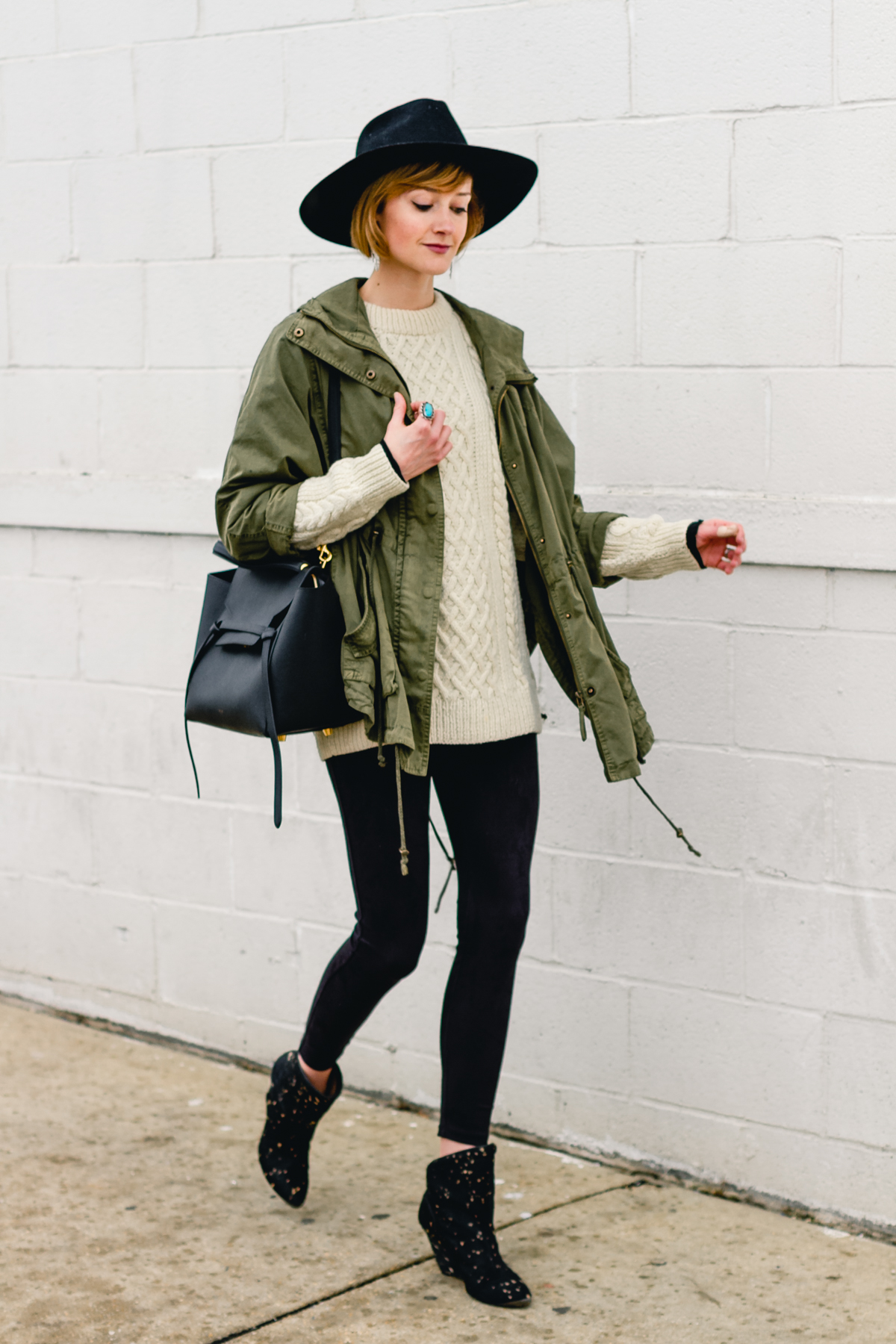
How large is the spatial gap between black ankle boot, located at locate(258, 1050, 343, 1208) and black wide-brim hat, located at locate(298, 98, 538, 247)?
1.57m

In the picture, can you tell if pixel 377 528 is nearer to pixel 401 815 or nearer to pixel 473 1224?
pixel 401 815

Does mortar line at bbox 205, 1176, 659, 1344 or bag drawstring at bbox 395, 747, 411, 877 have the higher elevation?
bag drawstring at bbox 395, 747, 411, 877

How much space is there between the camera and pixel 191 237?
159 inches

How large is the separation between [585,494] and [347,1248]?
160 cm

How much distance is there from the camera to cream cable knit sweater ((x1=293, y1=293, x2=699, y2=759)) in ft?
9.41

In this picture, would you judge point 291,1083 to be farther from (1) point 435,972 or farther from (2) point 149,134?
(2) point 149,134

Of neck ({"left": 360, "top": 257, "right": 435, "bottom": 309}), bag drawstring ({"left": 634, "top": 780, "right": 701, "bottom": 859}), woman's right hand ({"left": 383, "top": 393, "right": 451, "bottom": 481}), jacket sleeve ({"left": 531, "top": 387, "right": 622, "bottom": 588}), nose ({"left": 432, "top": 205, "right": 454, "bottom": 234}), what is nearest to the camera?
woman's right hand ({"left": 383, "top": 393, "right": 451, "bottom": 481})

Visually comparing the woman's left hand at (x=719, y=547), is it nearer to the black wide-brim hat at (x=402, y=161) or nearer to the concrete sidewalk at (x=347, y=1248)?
the black wide-brim hat at (x=402, y=161)

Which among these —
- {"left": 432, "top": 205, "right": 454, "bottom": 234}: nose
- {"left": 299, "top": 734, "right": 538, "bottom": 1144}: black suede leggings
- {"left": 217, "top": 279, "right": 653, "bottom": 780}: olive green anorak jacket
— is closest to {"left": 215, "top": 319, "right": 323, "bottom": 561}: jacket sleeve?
{"left": 217, "top": 279, "right": 653, "bottom": 780}: olive green anorak jacket

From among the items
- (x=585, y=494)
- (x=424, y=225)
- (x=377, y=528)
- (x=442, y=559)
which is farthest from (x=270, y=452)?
(x=585, y=494)

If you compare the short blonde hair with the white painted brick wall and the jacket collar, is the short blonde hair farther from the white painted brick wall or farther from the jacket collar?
the white painted brick wall

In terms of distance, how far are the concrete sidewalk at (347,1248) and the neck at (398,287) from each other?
1776mm

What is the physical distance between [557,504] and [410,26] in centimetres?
131

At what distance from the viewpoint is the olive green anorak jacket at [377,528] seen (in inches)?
110
